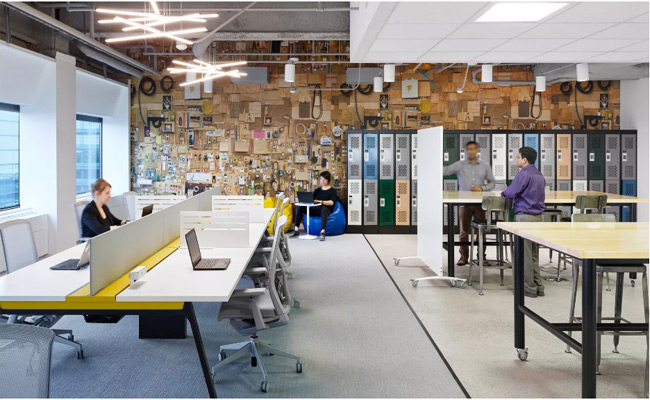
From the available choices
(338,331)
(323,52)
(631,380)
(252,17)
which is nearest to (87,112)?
(252,17)

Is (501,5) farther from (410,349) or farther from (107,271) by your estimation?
(107,271)

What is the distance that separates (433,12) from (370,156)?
613cm

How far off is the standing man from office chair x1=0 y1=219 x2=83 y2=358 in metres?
4.88

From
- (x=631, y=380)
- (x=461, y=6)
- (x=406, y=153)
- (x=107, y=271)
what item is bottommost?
(x=631, y=380)

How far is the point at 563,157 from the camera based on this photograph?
35.9 feet

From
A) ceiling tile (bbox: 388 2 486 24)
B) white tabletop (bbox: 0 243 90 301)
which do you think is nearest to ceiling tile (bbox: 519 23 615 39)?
ceiling tile (bbox: 388 2 486 24)

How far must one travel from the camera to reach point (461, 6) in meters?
4.73

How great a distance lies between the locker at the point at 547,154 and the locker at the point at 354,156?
11.1 feet

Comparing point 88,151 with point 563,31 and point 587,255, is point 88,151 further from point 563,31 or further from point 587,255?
point 587,255

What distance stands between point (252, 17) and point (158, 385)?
5.91 meters


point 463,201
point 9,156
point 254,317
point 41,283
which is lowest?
point 254,317

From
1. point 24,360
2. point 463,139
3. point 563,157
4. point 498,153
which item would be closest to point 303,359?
point 24,360

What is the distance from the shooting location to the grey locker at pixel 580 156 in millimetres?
10914

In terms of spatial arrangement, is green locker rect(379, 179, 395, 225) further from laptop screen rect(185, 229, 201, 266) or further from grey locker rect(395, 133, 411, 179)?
laptop screen rect(185, 229, 201, 266)
